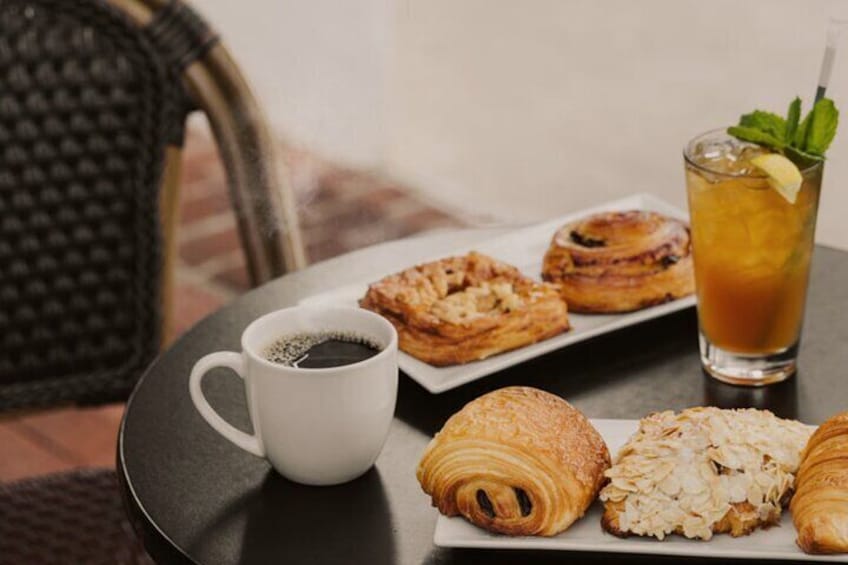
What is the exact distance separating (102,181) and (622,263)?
2.26 ft

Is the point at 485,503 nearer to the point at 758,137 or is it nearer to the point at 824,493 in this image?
the point at 824,493

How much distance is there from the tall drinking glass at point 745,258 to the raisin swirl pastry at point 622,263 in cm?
8

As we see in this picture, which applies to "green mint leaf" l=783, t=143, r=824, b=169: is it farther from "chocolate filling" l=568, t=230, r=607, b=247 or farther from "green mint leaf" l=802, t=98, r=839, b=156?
"chocolate filling" l=568, t=230, r=607, b=247

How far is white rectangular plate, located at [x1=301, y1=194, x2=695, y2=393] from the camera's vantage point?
1.07 metres

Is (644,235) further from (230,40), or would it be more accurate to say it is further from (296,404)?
(230,40)

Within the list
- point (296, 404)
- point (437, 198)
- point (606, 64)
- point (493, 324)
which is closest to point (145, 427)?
point (296, 404)

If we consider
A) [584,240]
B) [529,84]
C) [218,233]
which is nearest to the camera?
[584,240]

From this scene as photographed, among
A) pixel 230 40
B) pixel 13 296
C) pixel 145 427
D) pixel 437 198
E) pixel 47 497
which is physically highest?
pixel 145 427

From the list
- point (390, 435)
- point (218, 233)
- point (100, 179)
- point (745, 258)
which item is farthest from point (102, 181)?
point (218, 233)

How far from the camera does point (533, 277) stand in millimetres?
1253

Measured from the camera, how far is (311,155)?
338 centimetres

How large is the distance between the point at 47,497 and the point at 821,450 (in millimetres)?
880

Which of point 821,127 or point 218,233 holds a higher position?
point 821,127

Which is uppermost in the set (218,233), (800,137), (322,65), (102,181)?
(800,137)
